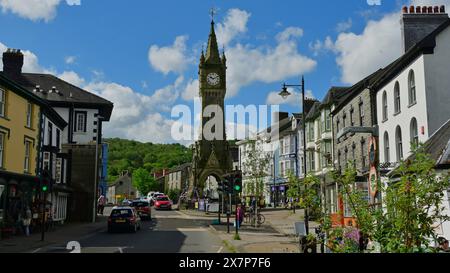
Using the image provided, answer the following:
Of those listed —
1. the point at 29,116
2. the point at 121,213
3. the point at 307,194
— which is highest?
the point at 29,116

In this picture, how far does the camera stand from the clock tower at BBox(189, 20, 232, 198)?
7469 cm

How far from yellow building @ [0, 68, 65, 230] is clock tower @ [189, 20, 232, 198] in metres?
44.5

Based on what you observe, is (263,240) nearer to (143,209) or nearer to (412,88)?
(412,88)

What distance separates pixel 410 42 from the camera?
24.3 meters

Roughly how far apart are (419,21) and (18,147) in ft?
77.9

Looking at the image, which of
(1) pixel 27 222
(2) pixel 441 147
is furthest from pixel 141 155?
(2) pixel 441 147

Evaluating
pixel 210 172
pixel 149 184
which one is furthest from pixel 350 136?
pixel 149 184

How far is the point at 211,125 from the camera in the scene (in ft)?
262

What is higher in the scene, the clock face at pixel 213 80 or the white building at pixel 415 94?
the clock face at pixel 213 80

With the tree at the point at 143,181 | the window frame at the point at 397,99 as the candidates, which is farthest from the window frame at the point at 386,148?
the tree at the point at 143,181

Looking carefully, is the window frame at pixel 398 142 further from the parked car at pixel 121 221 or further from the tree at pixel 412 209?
the tree at pixel 412 209

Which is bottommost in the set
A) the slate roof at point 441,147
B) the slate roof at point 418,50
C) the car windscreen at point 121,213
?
the car windscreen at point 121,213

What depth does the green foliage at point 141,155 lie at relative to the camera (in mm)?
73412
